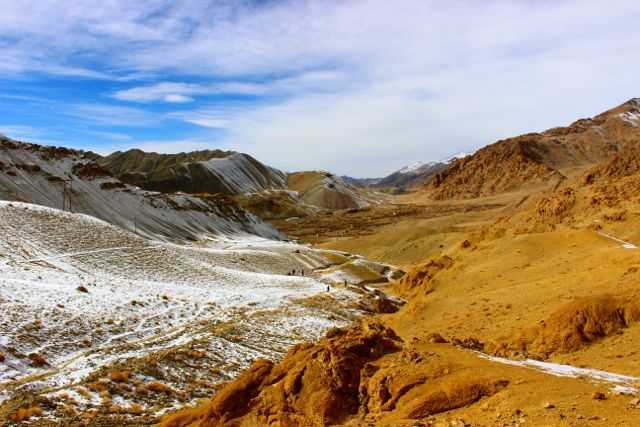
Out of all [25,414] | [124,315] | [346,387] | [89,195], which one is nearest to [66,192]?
[89,195]

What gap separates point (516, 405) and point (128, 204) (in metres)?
67.0

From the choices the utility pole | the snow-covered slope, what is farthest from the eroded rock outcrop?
the utility pole

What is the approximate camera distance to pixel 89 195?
6600 centimetres

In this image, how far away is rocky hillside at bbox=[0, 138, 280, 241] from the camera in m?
61.4

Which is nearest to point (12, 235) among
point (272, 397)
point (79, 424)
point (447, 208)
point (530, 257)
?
point (79, 424)

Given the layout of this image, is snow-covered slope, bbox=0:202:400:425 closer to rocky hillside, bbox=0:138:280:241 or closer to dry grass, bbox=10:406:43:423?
Answer: dry grass, bbox=10:406:43:423

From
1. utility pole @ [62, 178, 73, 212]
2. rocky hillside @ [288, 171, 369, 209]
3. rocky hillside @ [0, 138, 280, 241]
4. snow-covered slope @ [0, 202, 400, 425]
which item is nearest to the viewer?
snow-covered slope @ [0, 202, 400, 425]

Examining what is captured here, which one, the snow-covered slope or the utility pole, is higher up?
the utility pole

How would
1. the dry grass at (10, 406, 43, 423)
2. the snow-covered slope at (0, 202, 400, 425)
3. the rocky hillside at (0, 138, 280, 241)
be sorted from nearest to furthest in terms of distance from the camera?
the dry grass at (10, 406, 43, 423) < the snow-covered slope at (0, 202, 400, 425) < the rocky hillside at (0, 138, 280, 241)

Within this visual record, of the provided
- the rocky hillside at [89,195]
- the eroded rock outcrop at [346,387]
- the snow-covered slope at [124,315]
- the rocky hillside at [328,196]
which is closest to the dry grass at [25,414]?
the snow-covered slope at [124,315]

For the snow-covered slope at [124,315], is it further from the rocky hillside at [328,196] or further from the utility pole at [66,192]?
the rocky hillside at [328,196]

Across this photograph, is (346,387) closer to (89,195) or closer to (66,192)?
(66,192)

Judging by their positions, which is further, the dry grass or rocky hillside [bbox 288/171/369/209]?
rocky hillside [bbox 288/171/369/209]

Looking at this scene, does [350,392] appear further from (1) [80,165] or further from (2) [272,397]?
(1) [80,165]
